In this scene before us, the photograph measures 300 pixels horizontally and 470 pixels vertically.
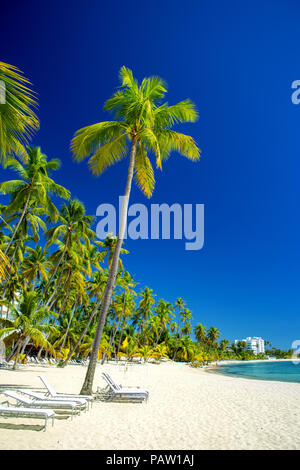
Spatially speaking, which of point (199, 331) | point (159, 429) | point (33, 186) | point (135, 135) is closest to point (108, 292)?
point (159, 429)

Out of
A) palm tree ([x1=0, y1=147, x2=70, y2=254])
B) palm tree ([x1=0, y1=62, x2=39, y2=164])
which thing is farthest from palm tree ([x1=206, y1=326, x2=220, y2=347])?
A: palm tree ([x1=0, y1=62, x2=39, y2=164])

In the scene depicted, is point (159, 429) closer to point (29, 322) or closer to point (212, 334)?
point (29, 322)

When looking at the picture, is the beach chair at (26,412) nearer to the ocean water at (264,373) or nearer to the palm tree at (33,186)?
the palm tree at (33,186)

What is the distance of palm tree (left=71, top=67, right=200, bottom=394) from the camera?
995 cm

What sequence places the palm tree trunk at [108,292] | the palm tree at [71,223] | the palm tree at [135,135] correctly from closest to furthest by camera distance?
the palm tree trunk at [108,292]
the palm tree at [135,135]
the palm tree at [71,223]

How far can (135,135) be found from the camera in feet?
34.4

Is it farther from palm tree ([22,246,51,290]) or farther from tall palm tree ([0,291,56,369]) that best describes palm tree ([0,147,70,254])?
palm tree ([22,246,51,290])

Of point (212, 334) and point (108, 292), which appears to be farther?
point (212, 334)

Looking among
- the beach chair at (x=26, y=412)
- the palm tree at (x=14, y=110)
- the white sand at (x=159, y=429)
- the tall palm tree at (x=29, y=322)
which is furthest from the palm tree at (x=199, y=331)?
the palm tree at (x=14, y=110)

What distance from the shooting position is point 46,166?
17.9 meters

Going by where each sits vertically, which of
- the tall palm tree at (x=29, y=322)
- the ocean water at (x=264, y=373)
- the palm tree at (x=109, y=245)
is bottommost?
the ocean water at (x=264, y=373)

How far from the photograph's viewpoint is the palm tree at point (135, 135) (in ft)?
32.7

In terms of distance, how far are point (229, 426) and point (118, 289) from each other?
25.4 metres
